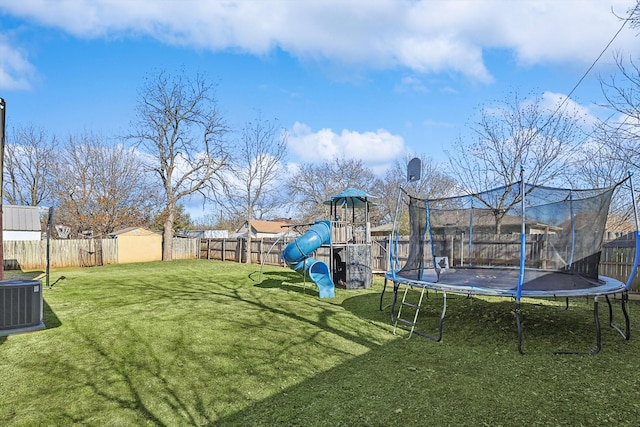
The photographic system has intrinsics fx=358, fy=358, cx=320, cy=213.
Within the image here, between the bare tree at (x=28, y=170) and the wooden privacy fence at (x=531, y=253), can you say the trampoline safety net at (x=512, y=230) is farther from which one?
the bare tree at (x=28, y=170)

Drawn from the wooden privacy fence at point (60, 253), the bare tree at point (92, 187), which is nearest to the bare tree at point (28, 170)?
the bare tree at point (92, 187)

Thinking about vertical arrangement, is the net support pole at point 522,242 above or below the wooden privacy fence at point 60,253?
above

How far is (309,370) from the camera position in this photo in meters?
3.66

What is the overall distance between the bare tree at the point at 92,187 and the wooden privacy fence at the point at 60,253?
6222 mm

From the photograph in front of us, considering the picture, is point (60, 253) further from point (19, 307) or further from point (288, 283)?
point (19, 307)

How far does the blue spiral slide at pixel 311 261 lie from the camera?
8.05 meters

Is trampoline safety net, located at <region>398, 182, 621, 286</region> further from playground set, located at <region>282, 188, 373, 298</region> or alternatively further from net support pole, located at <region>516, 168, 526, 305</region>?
playground set, located at <region>282, 188, 373, 298</region>

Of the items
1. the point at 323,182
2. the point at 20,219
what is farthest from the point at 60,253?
the point at 323,182

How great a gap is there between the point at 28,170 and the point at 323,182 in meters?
19.8

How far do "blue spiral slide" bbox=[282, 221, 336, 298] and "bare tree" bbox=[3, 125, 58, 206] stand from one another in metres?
21.5

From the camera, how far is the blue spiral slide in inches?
317

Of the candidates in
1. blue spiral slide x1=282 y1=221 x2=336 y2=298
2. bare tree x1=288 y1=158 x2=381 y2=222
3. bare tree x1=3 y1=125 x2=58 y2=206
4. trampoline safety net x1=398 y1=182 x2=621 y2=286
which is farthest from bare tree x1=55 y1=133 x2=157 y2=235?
trampoline safety net x1=398 y1=182 x2=621 y2=286

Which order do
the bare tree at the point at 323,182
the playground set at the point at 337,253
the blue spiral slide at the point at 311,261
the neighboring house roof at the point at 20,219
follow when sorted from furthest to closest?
1. the bare tree at the point at 323,182
2. the neighboring house roof at the point at 20,219
3. the playground set at the point at 337,253
4. the blue spiral slide at the point at 311,261

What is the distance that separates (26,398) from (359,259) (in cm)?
723
